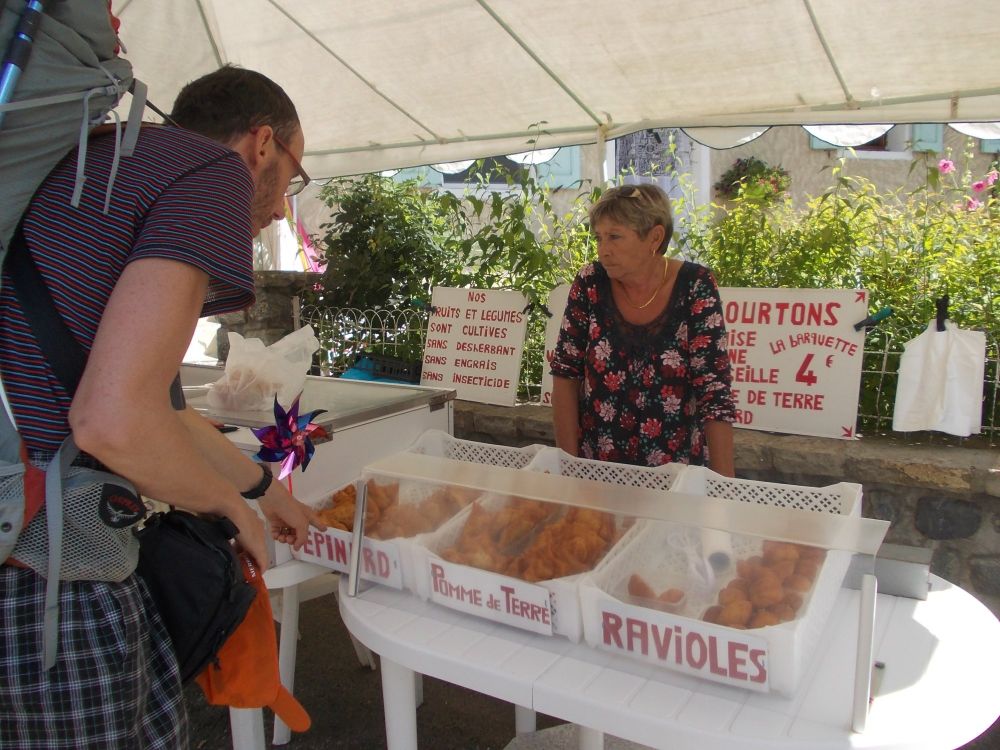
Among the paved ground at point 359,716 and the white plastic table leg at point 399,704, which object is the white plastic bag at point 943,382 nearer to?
the paved ground at point 359,716

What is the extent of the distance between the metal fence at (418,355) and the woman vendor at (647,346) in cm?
145

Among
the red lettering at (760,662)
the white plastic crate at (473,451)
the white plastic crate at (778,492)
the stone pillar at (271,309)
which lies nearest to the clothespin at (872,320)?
the white plastic crate at (778,492)

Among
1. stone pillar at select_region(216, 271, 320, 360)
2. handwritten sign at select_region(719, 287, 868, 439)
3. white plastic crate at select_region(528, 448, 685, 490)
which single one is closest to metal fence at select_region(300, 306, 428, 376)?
stone pillar at select_region(216, 271, 320, 360)

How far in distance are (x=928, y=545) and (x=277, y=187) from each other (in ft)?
9.46

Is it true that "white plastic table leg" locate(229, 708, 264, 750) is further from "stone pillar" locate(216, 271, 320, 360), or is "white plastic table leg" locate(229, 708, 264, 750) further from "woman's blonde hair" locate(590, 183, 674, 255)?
"stone pillar" locate(216, 271, 320, 360)

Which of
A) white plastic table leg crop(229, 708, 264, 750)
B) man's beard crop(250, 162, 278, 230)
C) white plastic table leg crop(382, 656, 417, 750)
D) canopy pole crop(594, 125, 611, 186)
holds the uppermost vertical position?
canopy pole crop(594, 125, 611, 186)

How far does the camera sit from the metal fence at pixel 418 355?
3.23 meters

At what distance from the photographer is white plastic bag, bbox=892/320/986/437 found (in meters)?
2.99

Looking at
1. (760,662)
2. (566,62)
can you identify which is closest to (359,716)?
(760,662)

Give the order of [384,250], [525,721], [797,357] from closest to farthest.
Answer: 1. [525,721]
2. [797,357]
3. [384,250]

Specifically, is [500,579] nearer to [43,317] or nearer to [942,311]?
[43,317]

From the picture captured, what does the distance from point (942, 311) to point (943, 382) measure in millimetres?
290

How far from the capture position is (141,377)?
875 millimetres

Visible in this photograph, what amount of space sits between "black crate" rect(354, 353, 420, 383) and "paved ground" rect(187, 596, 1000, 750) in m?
1.51
